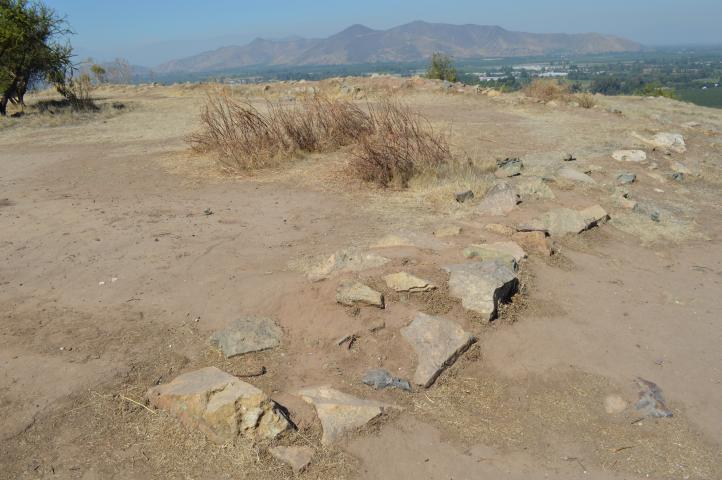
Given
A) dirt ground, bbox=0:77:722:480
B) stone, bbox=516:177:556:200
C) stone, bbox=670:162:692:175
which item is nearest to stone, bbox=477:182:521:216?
dirt ground, bbox=0:77:722:480

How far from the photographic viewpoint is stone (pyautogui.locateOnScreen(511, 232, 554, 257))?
473 cm

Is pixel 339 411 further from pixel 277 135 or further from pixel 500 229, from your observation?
pixel 277 135

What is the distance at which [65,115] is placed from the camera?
47.6 ft

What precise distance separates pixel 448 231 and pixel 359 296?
5.26 ft

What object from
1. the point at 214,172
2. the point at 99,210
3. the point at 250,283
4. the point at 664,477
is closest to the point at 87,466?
the point at 250,283

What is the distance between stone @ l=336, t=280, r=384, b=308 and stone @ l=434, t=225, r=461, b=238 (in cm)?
141

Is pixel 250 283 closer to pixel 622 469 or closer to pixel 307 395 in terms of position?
pixel 307 395

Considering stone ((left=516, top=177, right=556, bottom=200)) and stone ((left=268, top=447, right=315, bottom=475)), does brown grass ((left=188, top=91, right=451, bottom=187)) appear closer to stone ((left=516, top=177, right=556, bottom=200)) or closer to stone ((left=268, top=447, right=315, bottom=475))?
stone ((left=516, top=177, right=556, bottom=200))

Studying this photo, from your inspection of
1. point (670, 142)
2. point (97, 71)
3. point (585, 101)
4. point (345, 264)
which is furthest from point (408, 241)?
A: point (97, 71)

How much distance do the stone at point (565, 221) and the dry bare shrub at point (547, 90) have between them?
10.6 metres

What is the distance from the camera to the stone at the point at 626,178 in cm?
710

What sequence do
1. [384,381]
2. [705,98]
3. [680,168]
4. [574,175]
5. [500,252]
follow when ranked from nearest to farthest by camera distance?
[384,381] < [500,252] < [574,175] < [680,168] < [705,98]

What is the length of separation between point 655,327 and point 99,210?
5.79 metres

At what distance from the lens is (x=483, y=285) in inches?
150
